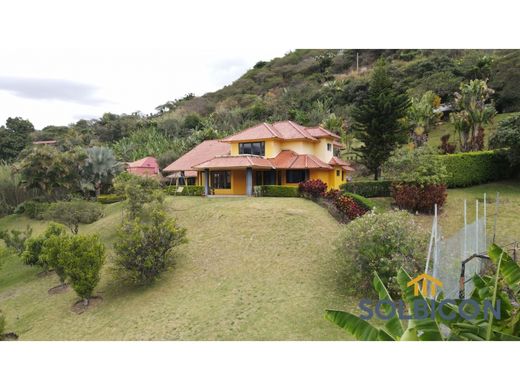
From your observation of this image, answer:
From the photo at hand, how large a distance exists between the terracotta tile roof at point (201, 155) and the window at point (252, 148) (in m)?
2.84

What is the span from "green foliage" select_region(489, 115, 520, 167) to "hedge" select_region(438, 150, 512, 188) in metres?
0.74

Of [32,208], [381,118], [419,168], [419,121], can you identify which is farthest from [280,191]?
[32,208]

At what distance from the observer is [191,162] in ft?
90.1

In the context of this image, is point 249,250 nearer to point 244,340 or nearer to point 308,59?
point 244,340

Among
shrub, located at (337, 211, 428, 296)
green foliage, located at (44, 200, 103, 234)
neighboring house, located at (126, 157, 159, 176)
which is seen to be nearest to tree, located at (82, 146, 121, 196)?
neighboring house, located at (126, 157, 159, 176)

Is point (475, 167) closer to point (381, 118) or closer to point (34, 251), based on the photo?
point (381, 118)

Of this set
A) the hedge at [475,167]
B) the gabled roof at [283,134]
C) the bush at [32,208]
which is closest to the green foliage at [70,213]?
the bush at [32,208]

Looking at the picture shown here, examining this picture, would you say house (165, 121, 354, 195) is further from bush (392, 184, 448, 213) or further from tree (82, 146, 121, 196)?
tree (82, 146, 121, 196)

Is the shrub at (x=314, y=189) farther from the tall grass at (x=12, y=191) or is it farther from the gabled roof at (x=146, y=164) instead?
the tall grass at (x=12, y=191)

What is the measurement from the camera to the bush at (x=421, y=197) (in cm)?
1611

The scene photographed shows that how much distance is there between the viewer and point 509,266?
3.90 m

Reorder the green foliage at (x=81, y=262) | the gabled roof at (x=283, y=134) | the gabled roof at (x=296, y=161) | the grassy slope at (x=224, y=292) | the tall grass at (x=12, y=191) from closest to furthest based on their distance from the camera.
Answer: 1. the grassy slope at (x=224, y=292)
2. the green foliage at (x=81, y=262)
3. the gabled roof at (x=296, y=161)
4. the gabled roof at (x=283, y=134)
5. the tall grass at (x=12, y=191)

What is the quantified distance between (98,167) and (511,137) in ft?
83.5

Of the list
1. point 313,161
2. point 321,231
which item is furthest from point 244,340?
point 313,161
